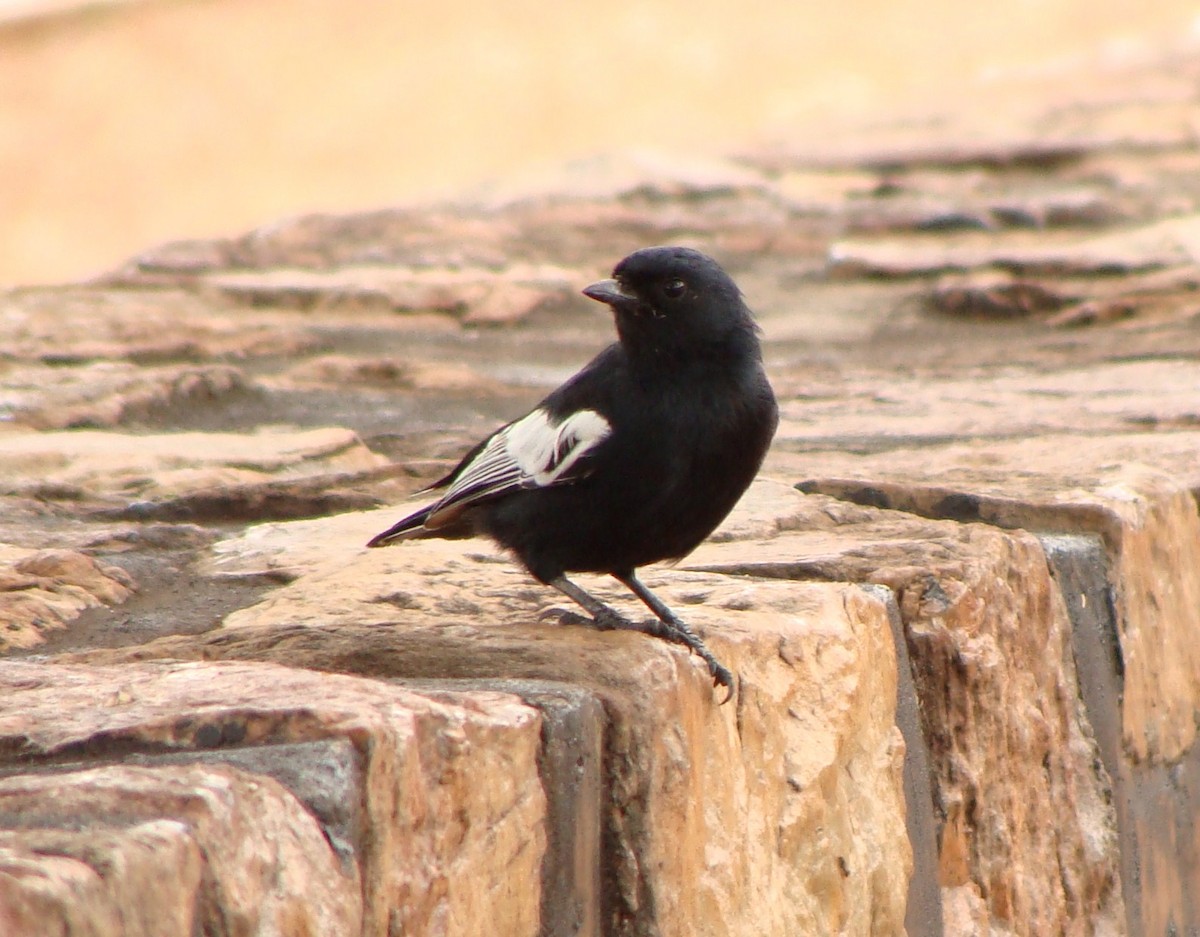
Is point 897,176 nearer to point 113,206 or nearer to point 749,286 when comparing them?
point 749,286

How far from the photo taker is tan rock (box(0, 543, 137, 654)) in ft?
7.19

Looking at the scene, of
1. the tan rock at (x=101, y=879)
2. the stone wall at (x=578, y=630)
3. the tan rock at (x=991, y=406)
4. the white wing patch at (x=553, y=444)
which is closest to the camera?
the tan rock at (x=101, y=879)

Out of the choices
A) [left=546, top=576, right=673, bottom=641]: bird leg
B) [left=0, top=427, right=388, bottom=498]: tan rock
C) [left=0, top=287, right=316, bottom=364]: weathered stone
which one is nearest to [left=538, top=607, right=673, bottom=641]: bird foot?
[left=546, top=576, right=673, bottom=641]: bird leg

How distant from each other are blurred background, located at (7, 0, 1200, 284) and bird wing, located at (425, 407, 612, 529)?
26.5 ft

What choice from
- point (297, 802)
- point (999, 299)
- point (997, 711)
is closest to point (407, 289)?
point (999, 299)

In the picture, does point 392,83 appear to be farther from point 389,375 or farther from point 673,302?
point 673,302

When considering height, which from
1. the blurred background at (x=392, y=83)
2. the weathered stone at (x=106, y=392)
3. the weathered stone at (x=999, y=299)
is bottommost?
the weathered stone at (x=106, y=392)

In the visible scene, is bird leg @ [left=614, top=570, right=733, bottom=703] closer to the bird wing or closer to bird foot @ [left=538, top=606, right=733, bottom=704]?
bird foot @ [left=538, top=606, right=733, bottom=704]

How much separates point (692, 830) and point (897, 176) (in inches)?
195

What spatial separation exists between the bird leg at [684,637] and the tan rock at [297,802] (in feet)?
1.04

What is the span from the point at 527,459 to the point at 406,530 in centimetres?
20

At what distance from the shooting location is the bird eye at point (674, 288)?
2.66 m

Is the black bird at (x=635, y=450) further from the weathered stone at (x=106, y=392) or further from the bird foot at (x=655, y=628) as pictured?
the weathered stone at (x=106, y=392)

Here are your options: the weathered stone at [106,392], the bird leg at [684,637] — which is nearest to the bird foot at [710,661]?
the bird leg at [684,637]
